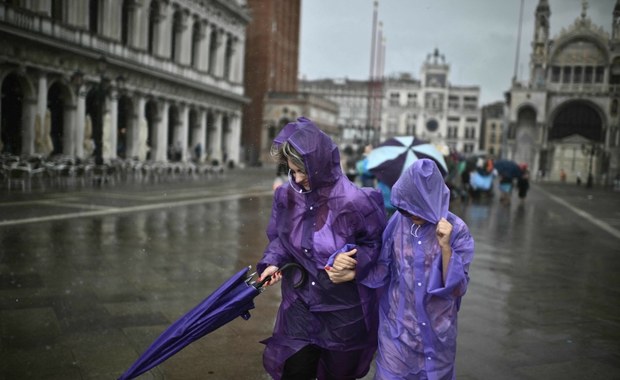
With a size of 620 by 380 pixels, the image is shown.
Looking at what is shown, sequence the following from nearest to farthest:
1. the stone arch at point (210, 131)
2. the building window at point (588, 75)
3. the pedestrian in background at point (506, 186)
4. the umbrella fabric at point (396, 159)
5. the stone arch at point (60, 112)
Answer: the umbrella fabric at point (396, 159) < the pedestrian in background at point (506, 186) < the stone arch at point (60, 112) < the building window at point (588, 75) < the stone arch at point (210, 131)

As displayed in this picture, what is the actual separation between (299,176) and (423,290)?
892mm

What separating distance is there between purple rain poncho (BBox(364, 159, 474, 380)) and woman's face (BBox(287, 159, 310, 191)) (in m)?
0.48

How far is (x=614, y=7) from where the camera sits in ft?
22.3

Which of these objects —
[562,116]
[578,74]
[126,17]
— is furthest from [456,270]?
[562,116]

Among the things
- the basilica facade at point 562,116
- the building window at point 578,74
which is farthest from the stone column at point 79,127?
the building window at point 578,74

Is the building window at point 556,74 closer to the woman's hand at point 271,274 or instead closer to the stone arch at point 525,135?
the stone arch at point 525,135

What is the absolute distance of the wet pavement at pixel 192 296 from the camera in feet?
14.0

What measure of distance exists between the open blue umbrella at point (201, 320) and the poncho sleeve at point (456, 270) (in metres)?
0.70

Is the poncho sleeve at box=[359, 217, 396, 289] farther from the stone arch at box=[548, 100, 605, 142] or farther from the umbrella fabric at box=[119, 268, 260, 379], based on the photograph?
the stone arch at box=[548, 100, 605, 142]

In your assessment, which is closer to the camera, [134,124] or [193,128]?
[134,124]

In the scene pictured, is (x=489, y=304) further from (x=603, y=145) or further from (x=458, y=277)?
(x=603, y=145)

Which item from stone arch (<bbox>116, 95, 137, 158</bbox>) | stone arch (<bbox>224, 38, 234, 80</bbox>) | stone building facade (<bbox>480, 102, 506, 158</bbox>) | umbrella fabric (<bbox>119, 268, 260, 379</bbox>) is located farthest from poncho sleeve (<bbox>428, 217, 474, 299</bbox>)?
stone building facade (<bbox>480, 102, 506, 158</bbox>)

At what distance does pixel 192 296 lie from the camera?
6.04m

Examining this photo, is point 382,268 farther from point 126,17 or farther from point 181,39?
point 181,39
